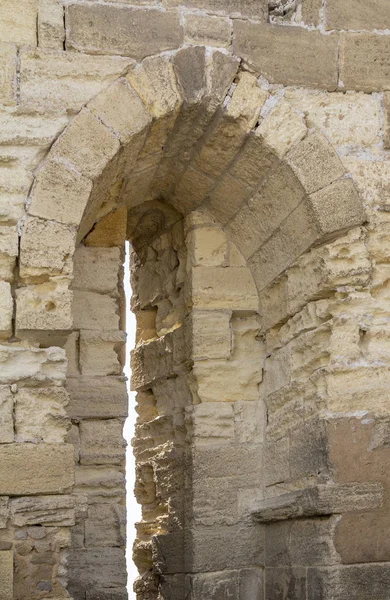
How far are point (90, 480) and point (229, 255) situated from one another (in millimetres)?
1609

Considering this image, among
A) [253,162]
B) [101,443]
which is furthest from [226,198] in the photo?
[101,443]

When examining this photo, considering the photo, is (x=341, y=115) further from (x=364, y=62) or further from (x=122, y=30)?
(x=122, y=30)

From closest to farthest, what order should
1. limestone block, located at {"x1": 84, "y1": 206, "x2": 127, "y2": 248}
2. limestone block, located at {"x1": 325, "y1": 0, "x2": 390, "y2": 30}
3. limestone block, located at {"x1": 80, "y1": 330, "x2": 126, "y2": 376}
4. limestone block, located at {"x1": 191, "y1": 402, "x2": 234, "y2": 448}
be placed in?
limestone block, located at {"x1": 325, "y1": 0, "x2": 390, "y2": 30} < limestone block, located at {"x1": 191, "y1": 402, "x2": 234, "y2": 448} < limestone block, located at {"x1": 80, "y1": 330, "x2": 126, "y2": 376} < limestone block, located at {"x1": 84, "y1": 206, "x2": 127, "y2": 248}

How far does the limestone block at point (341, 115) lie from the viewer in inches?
238

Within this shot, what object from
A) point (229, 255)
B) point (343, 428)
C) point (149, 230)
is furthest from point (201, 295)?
point (343, 428)

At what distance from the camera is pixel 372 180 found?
5.98m

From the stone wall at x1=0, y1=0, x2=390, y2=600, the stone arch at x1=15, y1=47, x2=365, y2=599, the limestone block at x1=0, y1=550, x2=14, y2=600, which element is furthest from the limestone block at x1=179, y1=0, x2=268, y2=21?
the limestone block at x1=0, y1=550, x2=14, y2=600

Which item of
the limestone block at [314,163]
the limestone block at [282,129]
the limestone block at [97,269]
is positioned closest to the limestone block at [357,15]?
the limestone block at [282,129]

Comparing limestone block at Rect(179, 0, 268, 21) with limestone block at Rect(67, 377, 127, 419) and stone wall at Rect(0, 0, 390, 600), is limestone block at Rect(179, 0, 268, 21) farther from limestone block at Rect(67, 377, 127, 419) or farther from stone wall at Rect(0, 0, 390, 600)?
limestone block at Rect(67, 377, 127, 419)

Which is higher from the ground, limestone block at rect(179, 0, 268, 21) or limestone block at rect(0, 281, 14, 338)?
limestone block at rect(179, 0, 268, 21)

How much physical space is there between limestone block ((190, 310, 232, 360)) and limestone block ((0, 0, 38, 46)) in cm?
192

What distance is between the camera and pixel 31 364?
541 centimetres

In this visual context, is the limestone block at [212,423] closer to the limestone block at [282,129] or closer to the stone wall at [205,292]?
the stone wall at [205,292]

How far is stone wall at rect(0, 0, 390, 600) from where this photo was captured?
17.8 ft
